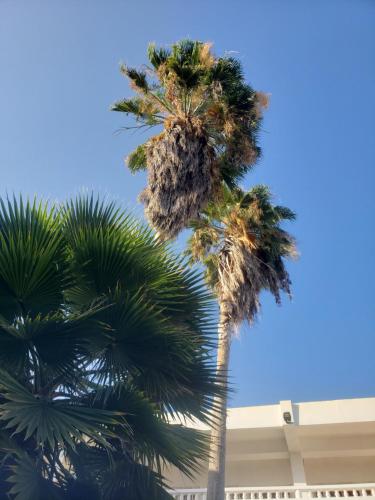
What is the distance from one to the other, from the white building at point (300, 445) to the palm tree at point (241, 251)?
419cm

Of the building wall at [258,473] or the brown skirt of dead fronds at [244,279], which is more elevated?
the brown skirt of dead fronds at [244,279]

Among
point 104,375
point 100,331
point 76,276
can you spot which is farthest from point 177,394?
point 76,276

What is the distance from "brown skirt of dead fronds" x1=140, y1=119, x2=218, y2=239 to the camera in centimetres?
842

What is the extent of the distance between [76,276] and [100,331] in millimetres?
763

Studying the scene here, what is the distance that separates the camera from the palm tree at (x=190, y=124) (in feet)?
27.9

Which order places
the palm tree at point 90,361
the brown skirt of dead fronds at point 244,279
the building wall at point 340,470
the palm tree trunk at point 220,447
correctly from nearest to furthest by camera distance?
the palm tree at point 90,361 → the palm tree trunk at point 220,447 → the brown skirt of dead fronds at point 244,279 → the building wall at point 340,470

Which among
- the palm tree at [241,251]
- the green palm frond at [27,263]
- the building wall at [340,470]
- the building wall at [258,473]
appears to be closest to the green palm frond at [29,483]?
the green palm frond at [27,263]

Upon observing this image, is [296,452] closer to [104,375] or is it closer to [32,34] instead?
[104,375]

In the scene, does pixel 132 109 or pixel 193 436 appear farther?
pixel 132 109

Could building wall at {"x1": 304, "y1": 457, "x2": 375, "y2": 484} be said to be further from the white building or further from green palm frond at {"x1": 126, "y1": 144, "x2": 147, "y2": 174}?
green palm frond at {"x1": 126, "y1": 144, "x2": 147, "y2": 174}

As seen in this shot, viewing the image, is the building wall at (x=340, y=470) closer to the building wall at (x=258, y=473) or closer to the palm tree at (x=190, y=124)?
the building wall at (x=258, y=473)

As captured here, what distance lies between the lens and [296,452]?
45.3 ft

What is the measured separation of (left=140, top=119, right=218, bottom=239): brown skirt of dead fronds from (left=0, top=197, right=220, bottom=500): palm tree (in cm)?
291

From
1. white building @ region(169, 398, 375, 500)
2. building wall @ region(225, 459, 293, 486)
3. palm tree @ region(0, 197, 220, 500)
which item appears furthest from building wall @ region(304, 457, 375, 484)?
palm tree @ region(0, 197, 220, 500)
